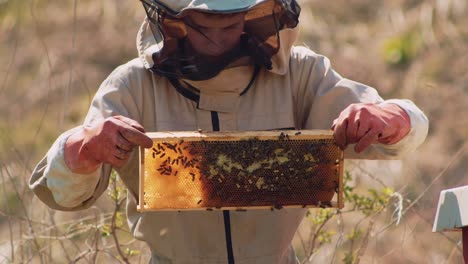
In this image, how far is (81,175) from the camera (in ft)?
13.9

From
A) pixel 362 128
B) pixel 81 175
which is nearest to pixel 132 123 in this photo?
pixel 81 175

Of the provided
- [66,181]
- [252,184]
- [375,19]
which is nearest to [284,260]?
[252,184]

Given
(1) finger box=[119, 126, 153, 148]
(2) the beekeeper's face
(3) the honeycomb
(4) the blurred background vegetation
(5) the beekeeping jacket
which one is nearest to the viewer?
(1) finger box=[119, 126, 153, 148]

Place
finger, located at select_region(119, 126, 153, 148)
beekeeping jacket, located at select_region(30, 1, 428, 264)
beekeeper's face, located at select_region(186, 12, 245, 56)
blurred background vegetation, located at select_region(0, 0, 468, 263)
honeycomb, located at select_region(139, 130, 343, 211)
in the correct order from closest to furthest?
finger, located at select_region(119, 126, 153, 148), honeycomb, located at select_region(139, 130, 343, 211), beekeeper's face, located at select_region(186, 12, 245, 56), beekeeping jacket, located at select_region(30, 1, 428, 264), blurred background vegetation, located at select_region(0, 0, 468, 263)

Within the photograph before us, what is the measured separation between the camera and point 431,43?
10.2 metres

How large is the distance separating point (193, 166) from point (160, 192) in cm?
17

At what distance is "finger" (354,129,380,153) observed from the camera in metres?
4.05

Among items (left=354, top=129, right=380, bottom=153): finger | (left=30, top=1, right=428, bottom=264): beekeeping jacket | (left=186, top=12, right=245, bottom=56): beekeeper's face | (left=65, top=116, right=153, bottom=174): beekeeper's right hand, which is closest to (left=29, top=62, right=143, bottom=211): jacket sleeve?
(left=30, top=1, right=428, bottom=264): beekeeping jacket

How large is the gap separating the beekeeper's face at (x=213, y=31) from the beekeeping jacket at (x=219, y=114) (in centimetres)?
12

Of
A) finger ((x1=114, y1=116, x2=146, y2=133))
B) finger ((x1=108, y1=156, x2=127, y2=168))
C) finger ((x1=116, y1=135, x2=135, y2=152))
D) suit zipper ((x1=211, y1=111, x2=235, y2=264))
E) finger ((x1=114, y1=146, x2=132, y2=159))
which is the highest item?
finger ((x1=114, y1=116, x2=146, y2=133))

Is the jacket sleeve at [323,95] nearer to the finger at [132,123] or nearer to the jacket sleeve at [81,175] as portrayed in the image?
the jacket sleeve at [81,175]

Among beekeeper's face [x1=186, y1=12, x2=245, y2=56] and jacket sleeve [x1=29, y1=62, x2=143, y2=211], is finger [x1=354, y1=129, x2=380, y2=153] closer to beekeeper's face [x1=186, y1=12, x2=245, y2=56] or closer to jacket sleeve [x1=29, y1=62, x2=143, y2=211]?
beekeeper's face [x1=186, y1=12, x2=245, y2=56]

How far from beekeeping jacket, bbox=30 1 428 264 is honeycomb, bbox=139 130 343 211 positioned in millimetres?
235

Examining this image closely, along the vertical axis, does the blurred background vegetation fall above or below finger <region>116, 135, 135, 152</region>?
below
